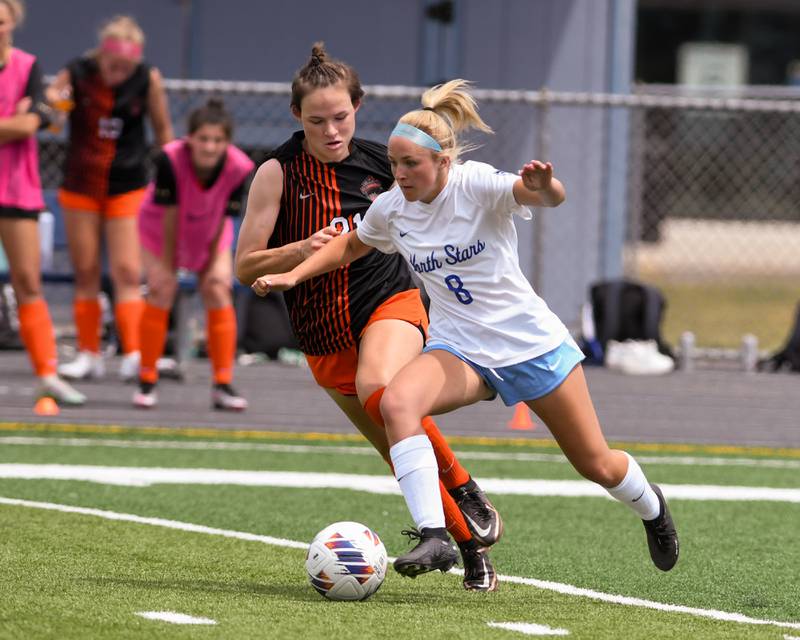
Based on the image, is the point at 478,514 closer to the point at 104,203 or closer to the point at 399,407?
the point at 399,407

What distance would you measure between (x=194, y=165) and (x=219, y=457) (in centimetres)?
244

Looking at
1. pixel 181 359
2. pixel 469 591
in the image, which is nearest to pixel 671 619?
pixel 469 591

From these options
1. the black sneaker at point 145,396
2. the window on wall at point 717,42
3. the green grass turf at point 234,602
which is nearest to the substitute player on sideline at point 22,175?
the black sneaker at point 145,396

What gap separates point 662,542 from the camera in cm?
596

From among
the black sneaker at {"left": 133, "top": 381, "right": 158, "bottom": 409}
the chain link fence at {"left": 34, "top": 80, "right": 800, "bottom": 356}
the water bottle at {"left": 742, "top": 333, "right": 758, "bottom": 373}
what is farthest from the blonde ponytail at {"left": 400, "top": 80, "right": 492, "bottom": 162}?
the water bottle at {"left": 742, "top": 333, "right": 758, "bottom": 373}

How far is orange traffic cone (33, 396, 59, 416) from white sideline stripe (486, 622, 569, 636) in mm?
5779

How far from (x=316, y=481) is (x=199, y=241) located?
2.93 meters

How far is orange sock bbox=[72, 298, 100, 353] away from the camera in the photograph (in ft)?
37.6

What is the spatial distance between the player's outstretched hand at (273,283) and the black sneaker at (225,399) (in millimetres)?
5209

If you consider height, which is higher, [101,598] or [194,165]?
[194,165]

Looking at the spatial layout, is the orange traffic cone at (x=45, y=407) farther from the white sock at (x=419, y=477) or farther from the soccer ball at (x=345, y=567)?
the white sock at (x=419, y=477)

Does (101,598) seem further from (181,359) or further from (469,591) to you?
(181,359)

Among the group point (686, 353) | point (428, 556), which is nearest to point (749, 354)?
point (686, 353)

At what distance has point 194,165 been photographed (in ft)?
35.3
